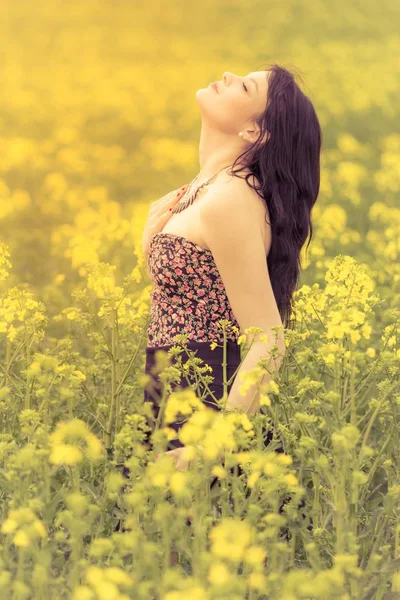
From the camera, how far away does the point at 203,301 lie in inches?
100

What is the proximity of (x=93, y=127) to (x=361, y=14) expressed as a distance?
2.04m

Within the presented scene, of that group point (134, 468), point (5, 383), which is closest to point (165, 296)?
point (5, 383)

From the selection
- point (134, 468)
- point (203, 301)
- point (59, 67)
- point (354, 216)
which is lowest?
point (134, 468)

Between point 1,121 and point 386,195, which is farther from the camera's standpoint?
point 1,121

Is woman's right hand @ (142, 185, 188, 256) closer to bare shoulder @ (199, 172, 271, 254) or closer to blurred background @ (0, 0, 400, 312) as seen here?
bare shoulder @ (199, 172, 271, 254)

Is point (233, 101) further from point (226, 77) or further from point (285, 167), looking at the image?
point (285, 167)

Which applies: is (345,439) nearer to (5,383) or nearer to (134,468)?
(134,468)

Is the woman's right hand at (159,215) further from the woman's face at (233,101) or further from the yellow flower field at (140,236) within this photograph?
the woman's face at (233,101)

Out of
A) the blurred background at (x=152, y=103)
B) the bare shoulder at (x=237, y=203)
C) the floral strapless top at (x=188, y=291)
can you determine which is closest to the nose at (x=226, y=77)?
the bare shoulder at (x=237, y=203)

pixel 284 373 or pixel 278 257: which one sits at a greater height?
pixel 278 257

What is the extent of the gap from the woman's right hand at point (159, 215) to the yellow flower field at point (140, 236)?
156 millimetres

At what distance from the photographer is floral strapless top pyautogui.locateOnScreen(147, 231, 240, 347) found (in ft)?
8.22

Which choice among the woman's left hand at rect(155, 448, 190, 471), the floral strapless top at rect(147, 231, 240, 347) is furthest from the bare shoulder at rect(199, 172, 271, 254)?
the woman's left hand at rect(155, 448, 190, 471)

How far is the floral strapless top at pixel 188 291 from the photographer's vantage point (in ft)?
8.22
